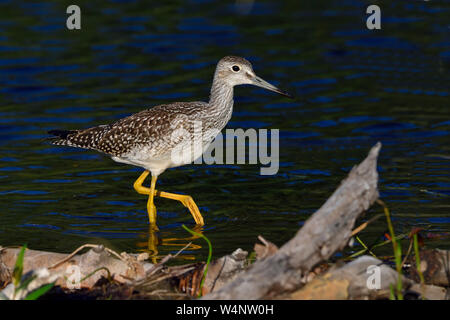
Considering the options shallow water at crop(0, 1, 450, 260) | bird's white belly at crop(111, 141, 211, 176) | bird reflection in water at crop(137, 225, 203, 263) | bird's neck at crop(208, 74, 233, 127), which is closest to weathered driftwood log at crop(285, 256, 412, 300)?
shallow water at crop(0, 1, 450, 260)

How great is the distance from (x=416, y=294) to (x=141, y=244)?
443cm

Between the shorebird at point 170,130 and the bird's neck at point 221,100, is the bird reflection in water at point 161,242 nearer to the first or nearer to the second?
the shorebird at point 170,130

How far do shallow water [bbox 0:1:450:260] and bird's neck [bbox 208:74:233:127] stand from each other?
1.26 meters

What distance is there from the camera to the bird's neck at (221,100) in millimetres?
11305

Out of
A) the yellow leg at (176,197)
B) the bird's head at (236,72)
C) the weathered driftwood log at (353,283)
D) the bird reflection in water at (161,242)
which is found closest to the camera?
the weathered driftwood log at (353,283)

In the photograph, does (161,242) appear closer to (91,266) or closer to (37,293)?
(91,266)

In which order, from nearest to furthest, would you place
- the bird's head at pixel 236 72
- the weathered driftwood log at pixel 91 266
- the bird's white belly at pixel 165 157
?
the weathered driftwood log at pixel 91 266, the bird's white belly at pixel 165 157, the bird's head at pixel 236 72

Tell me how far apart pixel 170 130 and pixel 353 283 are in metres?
5.22

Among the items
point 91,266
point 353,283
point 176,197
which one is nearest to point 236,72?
point 176,197

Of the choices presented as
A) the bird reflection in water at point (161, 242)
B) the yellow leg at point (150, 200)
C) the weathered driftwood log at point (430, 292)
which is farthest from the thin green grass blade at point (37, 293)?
the yellow leg at point (150, 200)

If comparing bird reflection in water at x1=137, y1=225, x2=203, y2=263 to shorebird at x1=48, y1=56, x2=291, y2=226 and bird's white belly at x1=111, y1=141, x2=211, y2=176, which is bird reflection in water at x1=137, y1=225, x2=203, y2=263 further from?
bird's white belly at x1=111, y1=141, x2=211, y2=176

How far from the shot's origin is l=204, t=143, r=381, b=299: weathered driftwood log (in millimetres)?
5938
